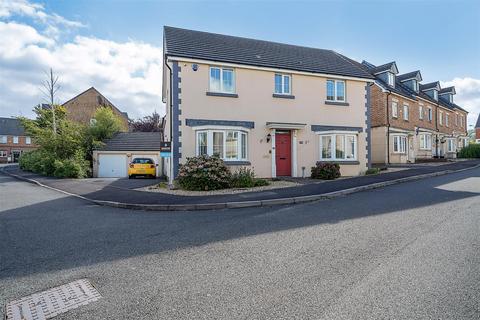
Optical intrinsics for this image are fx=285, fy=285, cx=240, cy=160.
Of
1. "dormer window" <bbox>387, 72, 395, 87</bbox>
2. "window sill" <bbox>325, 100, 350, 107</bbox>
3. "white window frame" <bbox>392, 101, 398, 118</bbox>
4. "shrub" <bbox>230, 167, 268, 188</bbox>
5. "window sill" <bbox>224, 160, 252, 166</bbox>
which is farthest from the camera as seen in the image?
"dormer window" <bbox>387, 72, 395, 87</bbox>

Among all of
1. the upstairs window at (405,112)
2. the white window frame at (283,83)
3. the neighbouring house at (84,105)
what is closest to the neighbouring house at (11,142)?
the neighbouring house at (84,105)

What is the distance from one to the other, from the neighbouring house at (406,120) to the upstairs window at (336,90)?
9.74m

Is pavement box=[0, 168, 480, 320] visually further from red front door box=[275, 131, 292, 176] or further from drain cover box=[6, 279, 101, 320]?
red front door box=[275, 131, 292, 176]

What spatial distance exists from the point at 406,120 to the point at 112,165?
2697 cm

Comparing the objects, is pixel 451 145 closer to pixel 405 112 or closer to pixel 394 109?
pixel 405 112

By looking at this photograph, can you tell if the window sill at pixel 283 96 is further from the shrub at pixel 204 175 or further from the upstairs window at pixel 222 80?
the shrub at pixel 204 175

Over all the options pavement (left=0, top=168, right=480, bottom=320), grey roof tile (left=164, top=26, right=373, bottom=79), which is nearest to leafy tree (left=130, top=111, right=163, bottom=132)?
grey roof tile (left=164, top=26, right=373, bottom=79)

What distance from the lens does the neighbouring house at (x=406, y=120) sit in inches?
973

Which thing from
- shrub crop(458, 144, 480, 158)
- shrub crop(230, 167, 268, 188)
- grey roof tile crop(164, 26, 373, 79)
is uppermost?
grey roof tile crop(164, 26, 373, 79)

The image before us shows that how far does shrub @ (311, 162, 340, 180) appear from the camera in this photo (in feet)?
47.5

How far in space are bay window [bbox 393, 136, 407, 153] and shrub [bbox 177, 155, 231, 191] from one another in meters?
19.2

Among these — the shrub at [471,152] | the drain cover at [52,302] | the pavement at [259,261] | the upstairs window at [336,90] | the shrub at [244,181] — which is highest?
the upstairs window at [336,90]

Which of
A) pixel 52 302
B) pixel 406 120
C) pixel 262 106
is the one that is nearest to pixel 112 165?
pixel 262 106

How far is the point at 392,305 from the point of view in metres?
3.02
